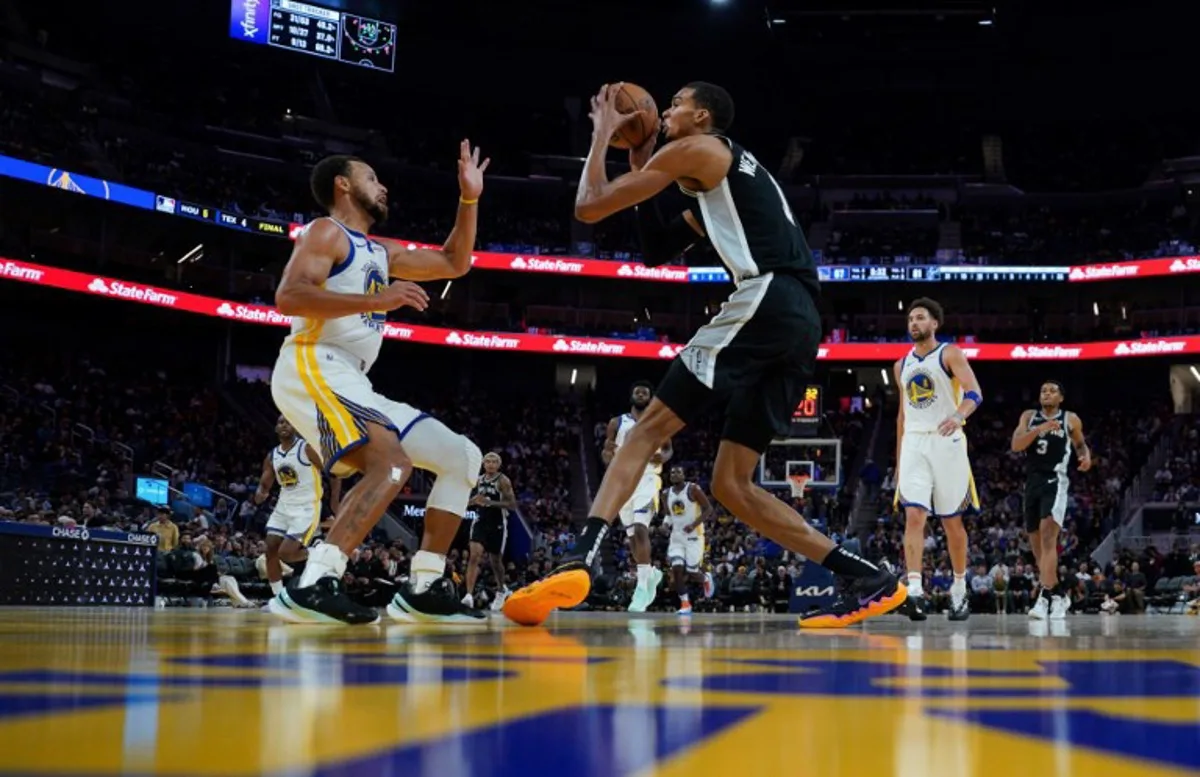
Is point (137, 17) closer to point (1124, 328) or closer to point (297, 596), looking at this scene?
point (1124, 328)

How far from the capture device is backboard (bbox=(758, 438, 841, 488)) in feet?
91.7

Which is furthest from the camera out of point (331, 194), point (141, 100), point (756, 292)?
point (141, 100)

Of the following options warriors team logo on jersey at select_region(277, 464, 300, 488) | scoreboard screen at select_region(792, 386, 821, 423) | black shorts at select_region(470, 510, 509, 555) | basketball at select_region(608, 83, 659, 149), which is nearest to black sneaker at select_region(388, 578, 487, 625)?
basketball at select_region(608, 83, 659, 149)

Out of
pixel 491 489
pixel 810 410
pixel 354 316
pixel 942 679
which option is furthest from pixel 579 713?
pixel 810 410

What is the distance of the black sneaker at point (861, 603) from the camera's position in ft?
18.4

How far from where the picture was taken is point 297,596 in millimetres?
4754

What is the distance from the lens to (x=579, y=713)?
1.73 metres

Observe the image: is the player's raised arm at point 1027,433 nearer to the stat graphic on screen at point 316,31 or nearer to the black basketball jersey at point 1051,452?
the black basketball jersey at point 1051,452

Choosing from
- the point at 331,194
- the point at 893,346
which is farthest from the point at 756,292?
the point at 893,346

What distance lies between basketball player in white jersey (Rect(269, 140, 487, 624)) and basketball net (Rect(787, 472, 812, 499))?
852 inches

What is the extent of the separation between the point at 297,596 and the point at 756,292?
7.25 feet

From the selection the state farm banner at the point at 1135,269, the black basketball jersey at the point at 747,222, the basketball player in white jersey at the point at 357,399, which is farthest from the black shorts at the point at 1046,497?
the state farm banner at the point at 1135,269

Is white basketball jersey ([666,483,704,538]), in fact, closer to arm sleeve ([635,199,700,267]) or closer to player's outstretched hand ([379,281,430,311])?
arm sleeve ([635,199,700,267])

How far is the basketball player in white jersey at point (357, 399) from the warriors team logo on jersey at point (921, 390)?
4307mm
